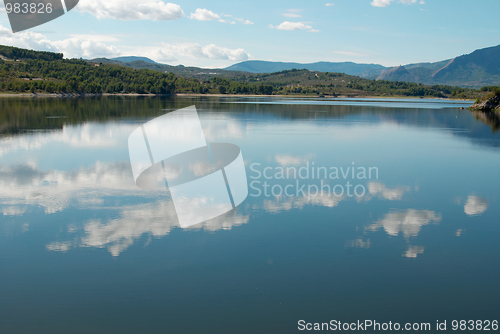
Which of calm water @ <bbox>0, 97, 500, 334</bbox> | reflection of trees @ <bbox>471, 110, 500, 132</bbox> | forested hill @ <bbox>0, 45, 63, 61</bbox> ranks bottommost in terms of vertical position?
calm water @ <bbox>0, 97, 500, 334</bbox>

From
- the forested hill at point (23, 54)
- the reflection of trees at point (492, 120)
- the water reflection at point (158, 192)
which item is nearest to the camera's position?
the water reflection at point (158, 192)

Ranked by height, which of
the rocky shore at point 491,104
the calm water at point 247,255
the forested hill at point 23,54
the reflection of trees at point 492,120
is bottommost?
the calm water at point 247,255

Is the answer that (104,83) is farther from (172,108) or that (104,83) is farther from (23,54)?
(172,108)

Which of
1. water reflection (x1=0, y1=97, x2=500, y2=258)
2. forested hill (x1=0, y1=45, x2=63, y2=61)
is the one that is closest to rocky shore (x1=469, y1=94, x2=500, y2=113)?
water reflection (x1=0, y1=97, x2=500, y2=258)

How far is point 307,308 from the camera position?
671 cm

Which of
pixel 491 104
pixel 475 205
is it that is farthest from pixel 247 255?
pixel 491 104

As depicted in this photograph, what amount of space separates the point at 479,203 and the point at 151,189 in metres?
10.5

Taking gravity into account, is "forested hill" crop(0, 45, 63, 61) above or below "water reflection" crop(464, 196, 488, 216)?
above

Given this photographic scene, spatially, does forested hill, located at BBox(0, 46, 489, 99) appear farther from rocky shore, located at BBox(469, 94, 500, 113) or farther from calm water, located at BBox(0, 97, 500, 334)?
calm water, located at BBox(0, 97, 500, 334)

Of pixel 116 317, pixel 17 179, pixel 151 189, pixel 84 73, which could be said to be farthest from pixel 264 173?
pixel 84 73

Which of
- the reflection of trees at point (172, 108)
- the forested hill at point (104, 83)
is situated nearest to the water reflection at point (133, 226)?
the reflection of trees at point (172, 108)

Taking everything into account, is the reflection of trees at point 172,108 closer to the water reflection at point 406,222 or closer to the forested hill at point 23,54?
the water reflection at point 406,222

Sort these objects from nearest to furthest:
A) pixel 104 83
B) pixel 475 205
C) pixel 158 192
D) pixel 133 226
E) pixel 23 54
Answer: pixel 133 226
pixel 475 205
pixel 158 192
pixel 104 83
pixel 23 54

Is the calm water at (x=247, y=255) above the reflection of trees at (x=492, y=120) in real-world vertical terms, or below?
below
